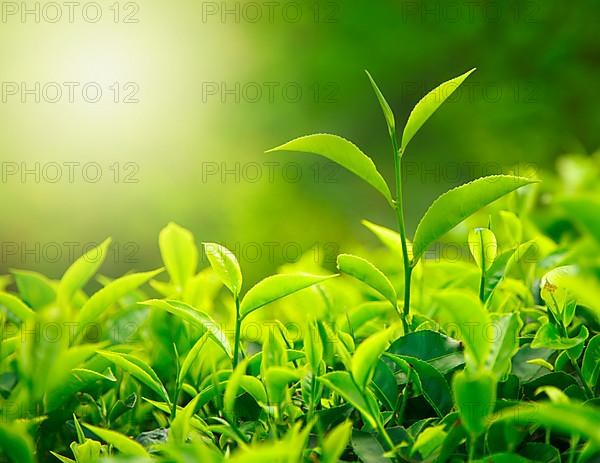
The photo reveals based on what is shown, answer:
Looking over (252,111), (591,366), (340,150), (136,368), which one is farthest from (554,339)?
(252,111)

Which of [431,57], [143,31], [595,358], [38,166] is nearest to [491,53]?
[431,57]

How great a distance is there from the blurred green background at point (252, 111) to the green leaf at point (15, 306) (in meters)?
2.96

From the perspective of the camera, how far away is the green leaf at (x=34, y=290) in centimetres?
94

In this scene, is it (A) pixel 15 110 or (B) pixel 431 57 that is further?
(A) pixel 15 110

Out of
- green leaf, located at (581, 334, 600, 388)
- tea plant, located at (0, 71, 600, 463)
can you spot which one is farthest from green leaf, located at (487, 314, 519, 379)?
green leaf, located at (581, 334, 600, 388)

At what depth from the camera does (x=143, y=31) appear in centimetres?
518

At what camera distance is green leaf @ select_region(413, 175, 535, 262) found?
0.67 meters

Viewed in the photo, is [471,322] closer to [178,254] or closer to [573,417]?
[573,417]

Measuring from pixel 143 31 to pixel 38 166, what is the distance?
3.72 feet

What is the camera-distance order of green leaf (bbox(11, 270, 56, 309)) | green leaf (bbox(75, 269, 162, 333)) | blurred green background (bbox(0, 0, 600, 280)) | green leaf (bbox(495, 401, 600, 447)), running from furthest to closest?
blurred green background (bbox(0, 0, 600, 280))
green leaf (bbox(11, 270, 56, 309))
green leaf (bbox(75, 269, 162, 333))
green leaf (bbox(495, 401, 600, 447))

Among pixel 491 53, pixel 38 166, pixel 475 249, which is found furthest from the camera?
pixel 38 166

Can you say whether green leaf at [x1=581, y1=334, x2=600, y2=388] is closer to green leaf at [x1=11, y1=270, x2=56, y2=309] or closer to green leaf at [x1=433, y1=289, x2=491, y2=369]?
green leaf at [x1=433, y1=289, x2=491, y2=369]

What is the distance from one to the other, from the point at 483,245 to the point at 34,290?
1.78 feet

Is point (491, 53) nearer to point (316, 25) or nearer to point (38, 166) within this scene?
point (316, 25)
